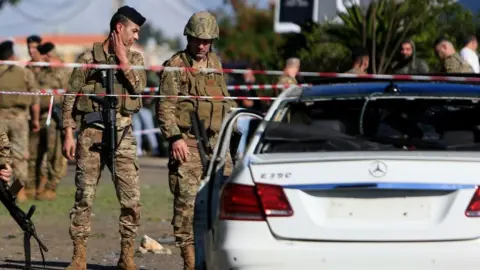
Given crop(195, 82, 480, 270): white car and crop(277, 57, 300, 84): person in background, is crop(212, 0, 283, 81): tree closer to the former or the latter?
crop(277, 57, 300, 84): person in background

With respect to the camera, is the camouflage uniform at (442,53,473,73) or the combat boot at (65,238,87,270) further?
the camouflage uniform at (442,53,473,73)

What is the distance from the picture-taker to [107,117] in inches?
377

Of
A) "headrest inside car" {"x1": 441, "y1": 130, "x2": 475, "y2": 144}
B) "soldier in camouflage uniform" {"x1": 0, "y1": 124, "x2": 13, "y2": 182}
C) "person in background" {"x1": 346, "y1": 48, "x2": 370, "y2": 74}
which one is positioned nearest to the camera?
"headrest inside car" {"x1": 441, "y1": 130, "x2": 475, "y2": 144}

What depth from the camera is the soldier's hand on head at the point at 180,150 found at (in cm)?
929

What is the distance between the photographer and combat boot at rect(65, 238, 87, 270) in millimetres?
9492

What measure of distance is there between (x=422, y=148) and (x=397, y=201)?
538 mm

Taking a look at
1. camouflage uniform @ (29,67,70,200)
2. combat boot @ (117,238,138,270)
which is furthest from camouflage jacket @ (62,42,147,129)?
camouflage uniform @ (29,67,70,200)

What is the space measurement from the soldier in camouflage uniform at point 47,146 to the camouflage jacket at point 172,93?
7.24 metres

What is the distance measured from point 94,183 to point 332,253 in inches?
141

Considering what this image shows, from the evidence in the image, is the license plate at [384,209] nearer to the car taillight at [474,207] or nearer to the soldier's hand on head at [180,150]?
the car taillight at [474,207]

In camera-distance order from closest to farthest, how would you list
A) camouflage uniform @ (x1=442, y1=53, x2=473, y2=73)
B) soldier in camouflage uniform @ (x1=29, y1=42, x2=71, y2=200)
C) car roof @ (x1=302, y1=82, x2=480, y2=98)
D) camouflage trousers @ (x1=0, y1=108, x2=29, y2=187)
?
car roof @ (x1=302, y1=82, x2=480, y2=98) < camouflage uniform @ (x1=442, y1=53, x2=473, y2=73) < camouflage trousers @ (x1=0, y1=108, x2=29, y2=187) < soldier in camouflage uniform @ (x1=29, y1=42, x2=71, y2=200)

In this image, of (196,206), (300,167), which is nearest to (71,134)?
(196,206)

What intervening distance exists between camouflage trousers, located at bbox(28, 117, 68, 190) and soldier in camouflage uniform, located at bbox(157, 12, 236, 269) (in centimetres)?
734

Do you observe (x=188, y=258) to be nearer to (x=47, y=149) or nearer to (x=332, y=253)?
(x=332, y=253)
